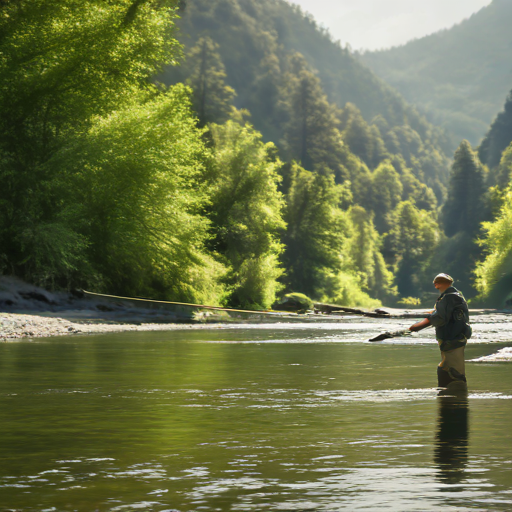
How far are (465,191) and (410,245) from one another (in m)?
19.3

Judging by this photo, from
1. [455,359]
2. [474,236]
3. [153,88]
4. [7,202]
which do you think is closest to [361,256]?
[474,236]

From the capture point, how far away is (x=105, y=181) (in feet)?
136

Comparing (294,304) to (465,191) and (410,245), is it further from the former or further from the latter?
(410,245)

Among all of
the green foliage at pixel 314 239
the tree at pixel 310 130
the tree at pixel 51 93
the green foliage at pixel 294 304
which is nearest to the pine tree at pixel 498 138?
the tree at pixel 310 130

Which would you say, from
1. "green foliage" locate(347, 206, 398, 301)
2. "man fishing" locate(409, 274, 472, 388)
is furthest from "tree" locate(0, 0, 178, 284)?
"green foliage" locate(347, 206, 398, 301)

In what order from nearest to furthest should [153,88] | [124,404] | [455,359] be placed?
[124,404] < [455,359] < [153,88]

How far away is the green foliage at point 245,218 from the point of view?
6109cm

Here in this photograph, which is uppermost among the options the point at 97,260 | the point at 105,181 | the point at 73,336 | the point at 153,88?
the point at 153,88

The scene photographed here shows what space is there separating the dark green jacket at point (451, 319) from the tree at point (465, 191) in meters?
139

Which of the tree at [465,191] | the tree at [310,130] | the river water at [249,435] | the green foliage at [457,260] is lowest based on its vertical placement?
the river water at [249,435]

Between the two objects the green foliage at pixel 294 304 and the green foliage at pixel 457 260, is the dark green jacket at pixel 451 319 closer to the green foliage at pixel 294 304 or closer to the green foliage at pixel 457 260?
the green foliage at pixel 294 304

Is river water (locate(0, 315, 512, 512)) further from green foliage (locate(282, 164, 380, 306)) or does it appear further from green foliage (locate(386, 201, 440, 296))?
green foliage (locate(386, 201, 440, 296))

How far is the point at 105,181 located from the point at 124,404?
28.8 meters

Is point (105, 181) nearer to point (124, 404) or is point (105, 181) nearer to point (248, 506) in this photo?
point (124, 404)
